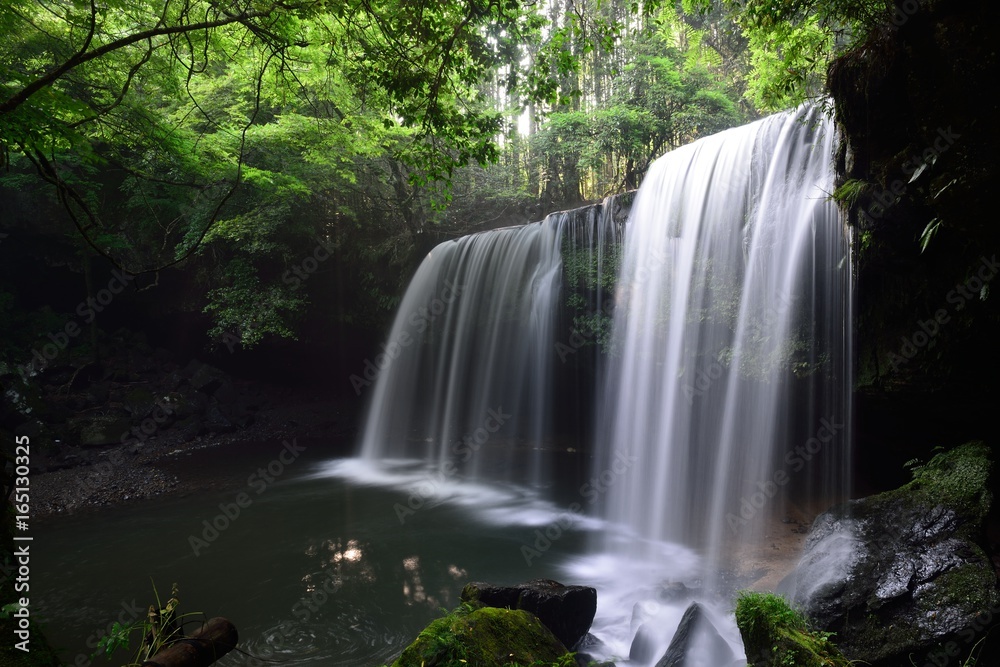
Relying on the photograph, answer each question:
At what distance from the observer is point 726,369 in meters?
8.61

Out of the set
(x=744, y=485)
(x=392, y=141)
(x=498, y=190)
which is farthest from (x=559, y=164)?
(x=744, y=485)

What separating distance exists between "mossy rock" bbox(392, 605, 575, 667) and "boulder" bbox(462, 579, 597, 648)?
0.97 metres

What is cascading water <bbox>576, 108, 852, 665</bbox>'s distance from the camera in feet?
24.2

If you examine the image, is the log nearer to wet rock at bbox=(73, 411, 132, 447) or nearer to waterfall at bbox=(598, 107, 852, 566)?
waterfall at bbox=(598, 107, 852, 566)

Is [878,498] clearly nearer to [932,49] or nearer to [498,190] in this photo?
[932,49]

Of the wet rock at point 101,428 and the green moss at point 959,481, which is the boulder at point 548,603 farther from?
the wet rock at point 101,428

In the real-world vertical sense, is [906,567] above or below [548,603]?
above

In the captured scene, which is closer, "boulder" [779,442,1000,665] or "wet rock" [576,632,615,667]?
"boulder" [779,442,1000,665]

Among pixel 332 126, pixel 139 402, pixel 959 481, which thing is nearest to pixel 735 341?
pixel 959 481

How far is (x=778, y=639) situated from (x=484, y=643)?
222 cm

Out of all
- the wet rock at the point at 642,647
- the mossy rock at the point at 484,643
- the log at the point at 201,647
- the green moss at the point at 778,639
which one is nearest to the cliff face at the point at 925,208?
the green moss at the point at 778,639

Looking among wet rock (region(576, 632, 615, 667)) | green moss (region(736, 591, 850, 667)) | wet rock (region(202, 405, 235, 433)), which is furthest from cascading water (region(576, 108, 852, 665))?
wet rock (region(202, 405, 235, 433))

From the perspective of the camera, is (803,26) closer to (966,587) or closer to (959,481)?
(959,481)

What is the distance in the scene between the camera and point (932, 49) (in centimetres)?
507
